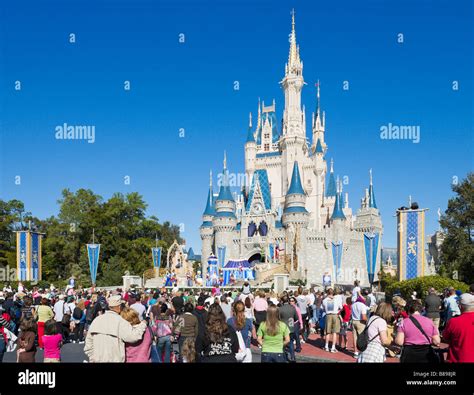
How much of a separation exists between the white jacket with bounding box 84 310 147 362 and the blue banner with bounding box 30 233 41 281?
26.7m

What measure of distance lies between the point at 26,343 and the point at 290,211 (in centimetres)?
5074

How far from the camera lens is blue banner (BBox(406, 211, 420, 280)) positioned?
71.2 feet

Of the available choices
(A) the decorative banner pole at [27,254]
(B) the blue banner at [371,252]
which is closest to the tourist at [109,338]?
(B) the blue banner at [371,252]

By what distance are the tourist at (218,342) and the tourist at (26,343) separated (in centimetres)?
262

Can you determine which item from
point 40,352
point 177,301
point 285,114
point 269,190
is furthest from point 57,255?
point 177,301

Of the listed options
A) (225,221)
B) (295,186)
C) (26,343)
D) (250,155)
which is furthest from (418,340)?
(250,155)

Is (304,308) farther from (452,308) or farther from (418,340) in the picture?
(418,340)

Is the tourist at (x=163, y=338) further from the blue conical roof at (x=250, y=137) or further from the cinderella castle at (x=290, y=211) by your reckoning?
the blue conical roof at (x=250, y=137)

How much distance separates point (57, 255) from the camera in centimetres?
5450

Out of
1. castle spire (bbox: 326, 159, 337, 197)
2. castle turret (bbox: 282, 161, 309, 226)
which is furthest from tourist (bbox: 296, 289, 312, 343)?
castle spire (bbox: 326, 159, 337, 197)

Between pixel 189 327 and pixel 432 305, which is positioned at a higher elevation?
pixel 189 327

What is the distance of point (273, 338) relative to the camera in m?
7.40

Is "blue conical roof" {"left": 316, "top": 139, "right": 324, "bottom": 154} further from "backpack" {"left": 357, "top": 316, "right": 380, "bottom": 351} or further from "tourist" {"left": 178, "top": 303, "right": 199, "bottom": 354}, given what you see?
"backpack" {"left": 357, "top": 316, "right": 380, "bottom": 351}
